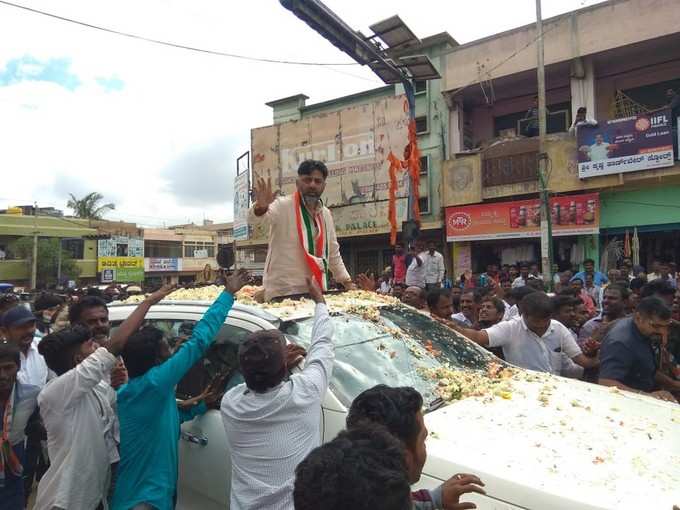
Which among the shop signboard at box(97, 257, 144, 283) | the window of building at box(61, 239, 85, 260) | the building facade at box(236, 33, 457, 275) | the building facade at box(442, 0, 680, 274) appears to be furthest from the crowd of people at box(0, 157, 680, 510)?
the shop signboard at box(97, 257, 144, 283)

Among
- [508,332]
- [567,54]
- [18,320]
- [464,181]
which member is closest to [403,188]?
[464,181]

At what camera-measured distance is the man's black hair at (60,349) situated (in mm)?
2689

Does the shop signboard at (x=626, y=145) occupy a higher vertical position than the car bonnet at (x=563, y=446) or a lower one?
higher

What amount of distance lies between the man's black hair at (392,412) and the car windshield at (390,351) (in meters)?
0.77

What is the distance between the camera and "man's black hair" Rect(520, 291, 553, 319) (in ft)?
13.2

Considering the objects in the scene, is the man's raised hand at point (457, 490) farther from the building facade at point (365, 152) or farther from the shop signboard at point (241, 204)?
the shop signboard at point (241, 204)

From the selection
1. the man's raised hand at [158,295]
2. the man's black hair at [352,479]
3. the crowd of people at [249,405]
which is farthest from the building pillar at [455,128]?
the man's black hair at [352,479]

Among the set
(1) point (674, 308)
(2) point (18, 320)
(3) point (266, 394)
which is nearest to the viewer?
(3) point (266, 394)

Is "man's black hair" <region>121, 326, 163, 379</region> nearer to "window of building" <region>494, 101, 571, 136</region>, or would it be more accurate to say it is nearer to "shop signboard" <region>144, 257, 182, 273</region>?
"window of building" <region>494, 101, 571, 136</region>

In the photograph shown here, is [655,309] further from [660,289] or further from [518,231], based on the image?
[518,231]

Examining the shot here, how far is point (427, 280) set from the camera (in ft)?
31.0

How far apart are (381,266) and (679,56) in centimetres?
1141

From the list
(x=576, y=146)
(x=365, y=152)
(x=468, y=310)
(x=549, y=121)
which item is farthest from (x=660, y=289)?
(x=365, y=152)

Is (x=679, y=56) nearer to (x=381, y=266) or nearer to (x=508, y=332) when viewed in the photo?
(x=381, y=266)
